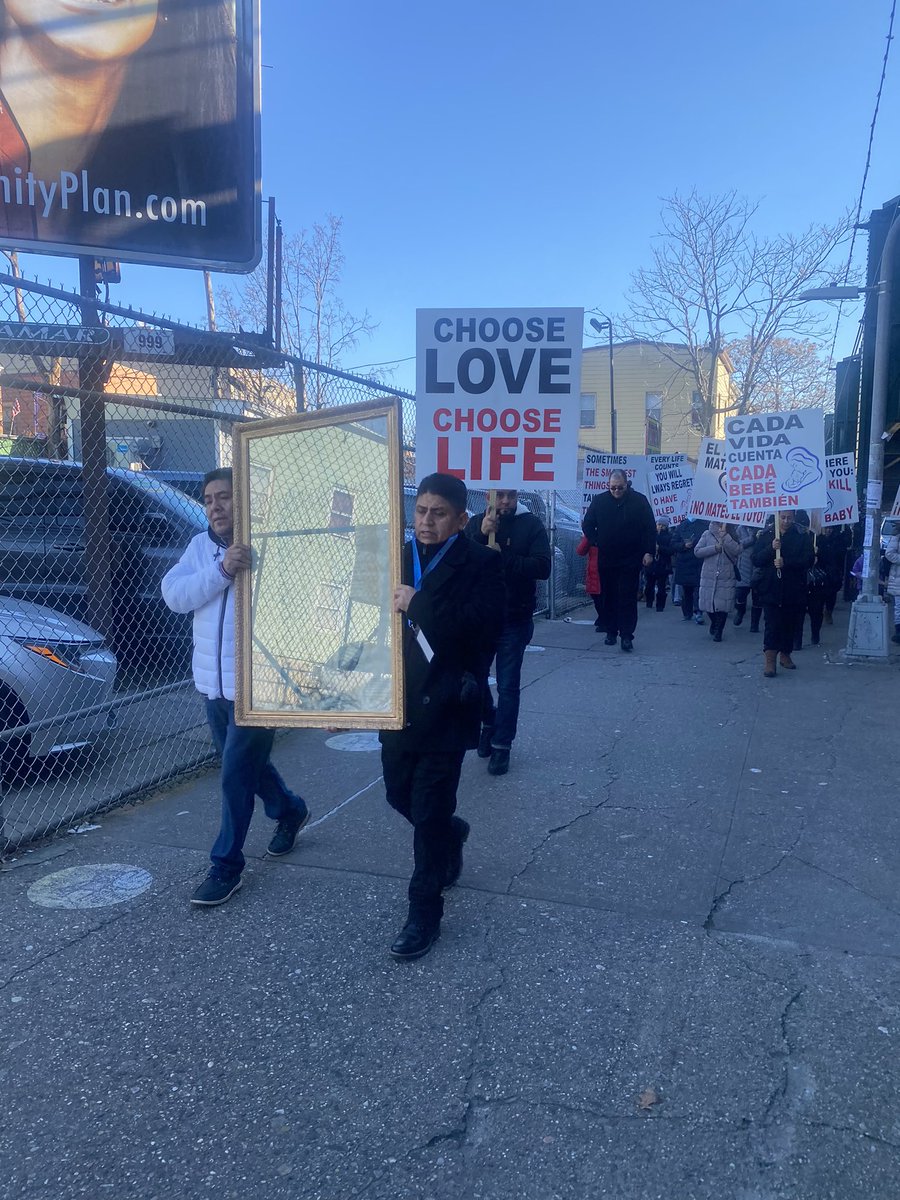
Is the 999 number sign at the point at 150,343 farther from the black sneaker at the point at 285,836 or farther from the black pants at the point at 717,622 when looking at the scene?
the black pants at the point at 717,622

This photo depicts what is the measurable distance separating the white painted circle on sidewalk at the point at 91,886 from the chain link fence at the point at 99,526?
455 millimetres

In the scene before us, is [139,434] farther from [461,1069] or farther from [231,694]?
[461,1069]

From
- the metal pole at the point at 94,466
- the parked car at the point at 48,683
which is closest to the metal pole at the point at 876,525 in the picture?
the metal pole at the point at 94,466

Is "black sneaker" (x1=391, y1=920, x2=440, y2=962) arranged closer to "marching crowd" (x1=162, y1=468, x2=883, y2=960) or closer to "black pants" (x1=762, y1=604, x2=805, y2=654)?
"marching crowd" (x1=162, y1=468, x2=883, y2=960)

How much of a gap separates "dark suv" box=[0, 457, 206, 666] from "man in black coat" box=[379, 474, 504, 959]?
380 centimetres

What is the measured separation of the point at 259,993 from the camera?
3.33m

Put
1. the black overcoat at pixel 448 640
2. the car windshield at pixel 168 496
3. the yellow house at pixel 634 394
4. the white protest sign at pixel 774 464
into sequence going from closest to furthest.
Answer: the black overcoat at pixel 448 640, the car windshield at pixel 168 496, the white protest sign at pixel 774 464, the yellow house at pixel 634 394

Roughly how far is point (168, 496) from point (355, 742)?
2.82 m

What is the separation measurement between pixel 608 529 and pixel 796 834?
553 cm

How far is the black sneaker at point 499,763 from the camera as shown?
19.5ft

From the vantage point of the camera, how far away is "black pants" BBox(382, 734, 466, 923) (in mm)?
3592

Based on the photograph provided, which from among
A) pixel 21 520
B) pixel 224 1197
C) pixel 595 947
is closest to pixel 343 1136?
pixel 224 1197

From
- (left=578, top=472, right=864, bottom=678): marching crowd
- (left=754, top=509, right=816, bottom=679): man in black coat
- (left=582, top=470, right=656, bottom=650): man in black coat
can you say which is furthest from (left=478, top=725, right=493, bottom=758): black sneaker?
(left=582, top=470, right=656, bottom=650): man in black coat

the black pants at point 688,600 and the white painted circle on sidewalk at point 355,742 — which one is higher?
the black pants at point 688,600
